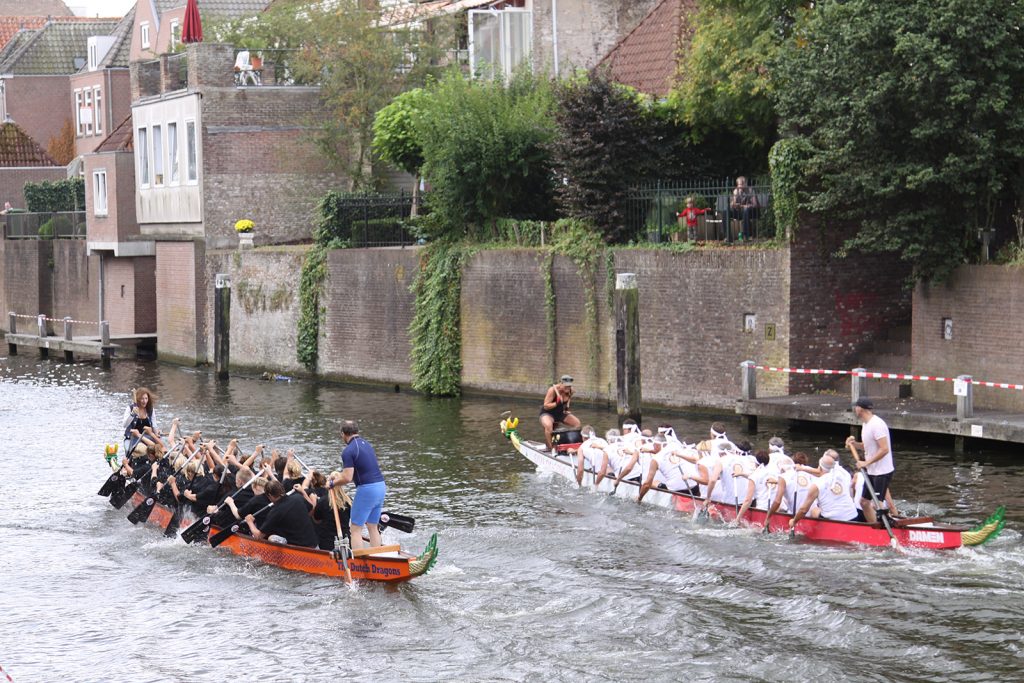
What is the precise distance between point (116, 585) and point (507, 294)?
56.2 feet

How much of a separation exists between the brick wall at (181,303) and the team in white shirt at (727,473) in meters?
23.7

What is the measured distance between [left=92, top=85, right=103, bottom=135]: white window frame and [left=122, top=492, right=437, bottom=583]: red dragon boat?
53.6 metres

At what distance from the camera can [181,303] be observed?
47062 millimetres

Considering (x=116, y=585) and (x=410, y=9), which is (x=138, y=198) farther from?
(x=116, y=585)

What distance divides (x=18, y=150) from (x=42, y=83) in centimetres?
711

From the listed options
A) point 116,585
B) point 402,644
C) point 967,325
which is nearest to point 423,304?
point 967,325

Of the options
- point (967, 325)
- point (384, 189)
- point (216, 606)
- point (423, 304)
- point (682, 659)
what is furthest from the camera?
point (384, 189)

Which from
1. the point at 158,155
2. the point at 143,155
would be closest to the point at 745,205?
the point at 158,155

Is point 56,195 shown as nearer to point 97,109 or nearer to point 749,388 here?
point 97,109

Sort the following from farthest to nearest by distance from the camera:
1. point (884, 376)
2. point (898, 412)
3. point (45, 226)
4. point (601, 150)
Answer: point (45, 226)
point (601, 150)
point (884, 376)
point (898, 412)

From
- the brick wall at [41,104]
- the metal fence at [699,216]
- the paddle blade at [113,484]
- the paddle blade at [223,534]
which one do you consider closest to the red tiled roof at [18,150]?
the brick wall at [41,104]

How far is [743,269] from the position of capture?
101 ft

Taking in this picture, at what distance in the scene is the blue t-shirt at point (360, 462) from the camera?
18750 mm

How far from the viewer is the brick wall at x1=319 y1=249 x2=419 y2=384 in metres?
38.9
